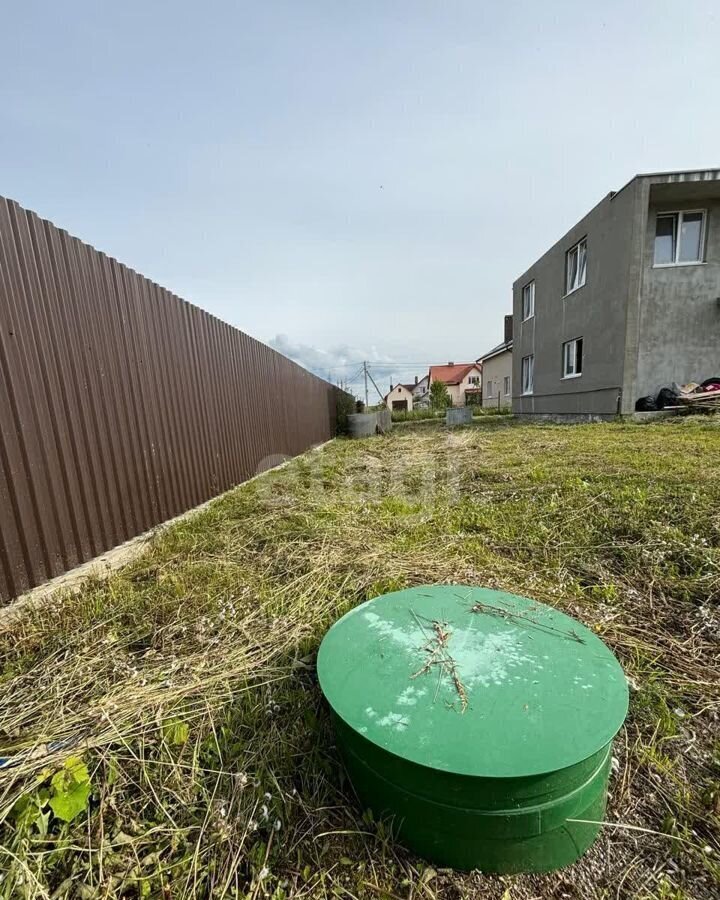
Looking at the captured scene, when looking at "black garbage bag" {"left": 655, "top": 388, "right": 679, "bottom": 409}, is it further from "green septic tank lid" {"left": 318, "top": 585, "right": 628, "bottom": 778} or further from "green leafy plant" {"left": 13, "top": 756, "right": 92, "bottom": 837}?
"green leafy plant" {"left": 13, "top": 756, "right": 92, "bottom": 837}

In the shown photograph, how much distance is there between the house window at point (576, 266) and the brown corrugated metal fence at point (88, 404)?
416 inches

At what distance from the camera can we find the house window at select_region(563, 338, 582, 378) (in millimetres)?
11000

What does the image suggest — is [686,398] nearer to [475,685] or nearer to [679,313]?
[679,313]

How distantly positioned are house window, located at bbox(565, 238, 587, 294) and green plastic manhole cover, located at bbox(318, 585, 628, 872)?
12042 mm

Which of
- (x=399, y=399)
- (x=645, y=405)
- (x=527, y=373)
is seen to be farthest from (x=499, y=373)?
(x=399, y=399)

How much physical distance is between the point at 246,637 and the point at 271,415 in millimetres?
5430

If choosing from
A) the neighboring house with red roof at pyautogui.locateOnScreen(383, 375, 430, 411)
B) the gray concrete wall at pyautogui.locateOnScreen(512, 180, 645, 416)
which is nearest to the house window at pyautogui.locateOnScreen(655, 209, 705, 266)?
the gray concrete wall at pyautogui.locateOnScreen(512, 180, 645, 416)

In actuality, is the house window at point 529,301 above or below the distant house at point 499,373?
above

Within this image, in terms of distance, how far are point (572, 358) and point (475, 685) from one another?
1234 centimetres

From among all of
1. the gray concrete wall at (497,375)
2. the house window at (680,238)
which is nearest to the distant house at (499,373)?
the gray concrete wall at (497,375)

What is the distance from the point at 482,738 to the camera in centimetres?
96

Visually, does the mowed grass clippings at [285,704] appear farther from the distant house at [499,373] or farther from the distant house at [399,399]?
the distant house at [399,399]

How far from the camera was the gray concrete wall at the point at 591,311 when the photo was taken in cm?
866

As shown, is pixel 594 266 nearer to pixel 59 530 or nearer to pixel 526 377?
pixel 526 377
